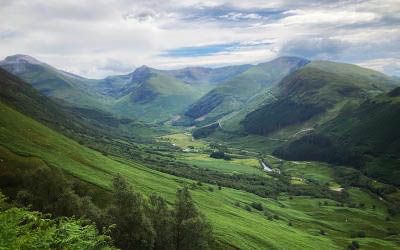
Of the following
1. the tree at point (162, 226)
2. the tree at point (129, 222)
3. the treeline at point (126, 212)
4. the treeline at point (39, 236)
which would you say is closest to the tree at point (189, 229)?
the treeline at point (126, 212)

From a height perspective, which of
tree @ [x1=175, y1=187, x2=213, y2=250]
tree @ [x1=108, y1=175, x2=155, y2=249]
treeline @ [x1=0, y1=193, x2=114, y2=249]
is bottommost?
tree @ [x1=175, y1=187, x2=213, y2=250]

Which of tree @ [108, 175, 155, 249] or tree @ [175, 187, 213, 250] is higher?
tree @ [108, 175, 155, 249]

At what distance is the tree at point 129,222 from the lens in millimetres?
93312

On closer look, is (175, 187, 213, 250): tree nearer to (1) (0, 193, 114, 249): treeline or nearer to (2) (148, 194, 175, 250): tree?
(2) (148, 194, 175, 250): tree

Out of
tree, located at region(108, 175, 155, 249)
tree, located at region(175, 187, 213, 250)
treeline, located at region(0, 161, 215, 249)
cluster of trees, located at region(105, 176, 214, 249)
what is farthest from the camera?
tree, located at region(175, 187, 213, 250)

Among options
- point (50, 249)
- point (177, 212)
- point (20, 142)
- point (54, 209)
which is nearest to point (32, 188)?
point (54, 209)

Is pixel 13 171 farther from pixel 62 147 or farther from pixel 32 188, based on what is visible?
pixel 62 147

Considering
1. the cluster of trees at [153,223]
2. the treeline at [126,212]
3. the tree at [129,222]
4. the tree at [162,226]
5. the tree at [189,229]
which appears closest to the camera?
the tree at [129,222]

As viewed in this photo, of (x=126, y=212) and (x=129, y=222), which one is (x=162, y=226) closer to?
(x=129, y=222)

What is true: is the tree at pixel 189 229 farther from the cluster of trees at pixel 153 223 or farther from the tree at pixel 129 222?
the tree at pixel 129 222

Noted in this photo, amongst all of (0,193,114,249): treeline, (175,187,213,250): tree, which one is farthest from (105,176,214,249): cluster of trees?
(0,193,114,249): treeline

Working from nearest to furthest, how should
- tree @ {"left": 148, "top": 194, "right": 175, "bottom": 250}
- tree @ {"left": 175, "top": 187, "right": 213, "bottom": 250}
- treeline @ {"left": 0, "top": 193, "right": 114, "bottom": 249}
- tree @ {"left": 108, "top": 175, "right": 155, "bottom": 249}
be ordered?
treeline @ {"left": 0, "top": 193, "right": 114, "bottom": 249}, tree @ {"left": 108, "top": 175, "right": 155, "bottom": 249}, tree @ {"left": 148, "top": 194, "right": 175, "bottom": 250}, tree @ {"left": 175, "top": 187, "right": 213, "bottom": 250}

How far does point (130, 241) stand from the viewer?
93.9 meters

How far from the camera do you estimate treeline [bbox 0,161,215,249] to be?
94.6m
